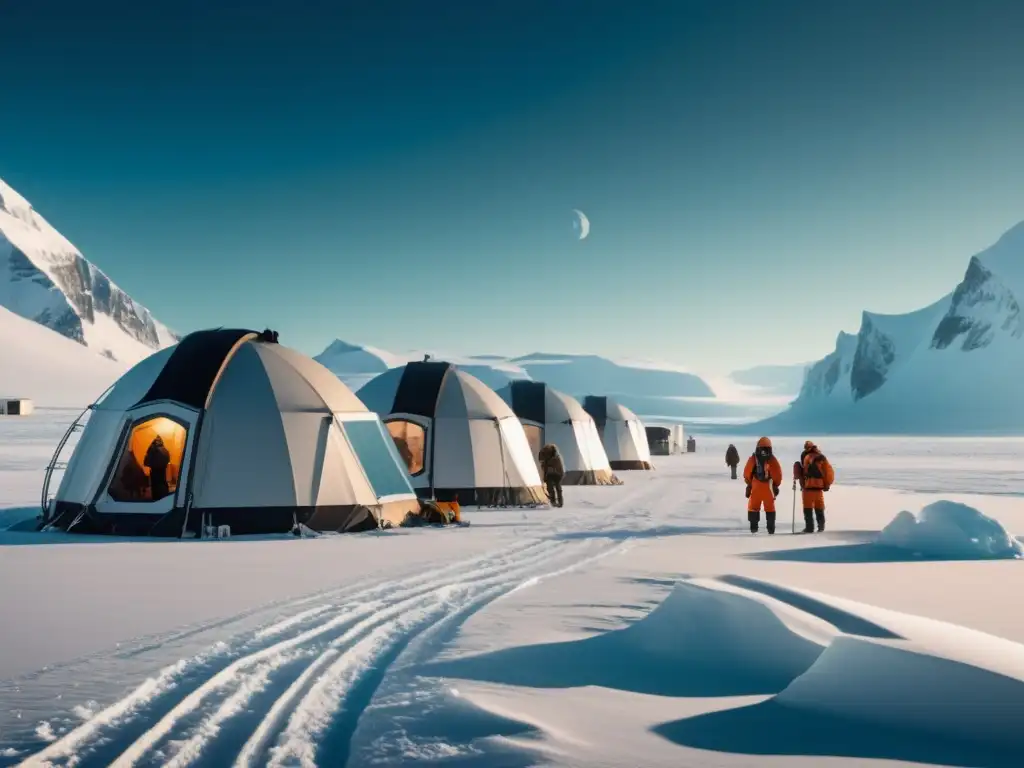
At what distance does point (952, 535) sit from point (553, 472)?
11.9m

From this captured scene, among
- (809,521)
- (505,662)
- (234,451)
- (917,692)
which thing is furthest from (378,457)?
(917,692)

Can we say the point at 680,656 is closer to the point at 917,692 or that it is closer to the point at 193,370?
the point at 917,692

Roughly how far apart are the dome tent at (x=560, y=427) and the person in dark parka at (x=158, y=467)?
16991 mm

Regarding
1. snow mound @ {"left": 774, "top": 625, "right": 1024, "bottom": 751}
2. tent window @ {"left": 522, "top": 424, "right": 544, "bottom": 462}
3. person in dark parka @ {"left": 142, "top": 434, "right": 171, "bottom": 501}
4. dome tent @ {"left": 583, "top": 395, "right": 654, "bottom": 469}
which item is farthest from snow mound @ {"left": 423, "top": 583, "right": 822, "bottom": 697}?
dome tent @ {"left": 583, "top": 395, "right": 654, "bottom": 469}

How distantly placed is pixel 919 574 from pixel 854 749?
8514 mm

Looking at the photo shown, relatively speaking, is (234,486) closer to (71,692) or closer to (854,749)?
(71,692)

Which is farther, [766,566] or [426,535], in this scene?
[426,535]

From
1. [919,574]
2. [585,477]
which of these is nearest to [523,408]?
[585,477]

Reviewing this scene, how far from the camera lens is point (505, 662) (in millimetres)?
7641

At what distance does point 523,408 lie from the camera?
35.9 meters

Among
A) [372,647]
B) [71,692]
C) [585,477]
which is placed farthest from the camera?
[585,477]

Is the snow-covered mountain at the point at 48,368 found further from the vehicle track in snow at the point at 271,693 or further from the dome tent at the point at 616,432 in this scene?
the vehicle track in snow at the point at 271,693

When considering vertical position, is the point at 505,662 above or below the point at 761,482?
below

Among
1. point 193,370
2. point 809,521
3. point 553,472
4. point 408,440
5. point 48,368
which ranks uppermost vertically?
point 48,368
